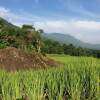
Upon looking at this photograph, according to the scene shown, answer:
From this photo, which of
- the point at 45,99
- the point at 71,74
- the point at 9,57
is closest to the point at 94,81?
the point at 71,74

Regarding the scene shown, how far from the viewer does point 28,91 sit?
6410mm

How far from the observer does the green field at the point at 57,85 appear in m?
6.51

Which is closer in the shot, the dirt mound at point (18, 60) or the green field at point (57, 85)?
the green field at point (57, 85)

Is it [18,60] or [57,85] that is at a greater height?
[57,85]

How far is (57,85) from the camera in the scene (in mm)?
6637

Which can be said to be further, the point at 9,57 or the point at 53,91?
the point at 9,57

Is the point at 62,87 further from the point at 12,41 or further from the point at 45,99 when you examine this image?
the point at 12,41

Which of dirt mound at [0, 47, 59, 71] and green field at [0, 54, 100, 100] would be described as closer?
green field at [0, 54, 100, 100]

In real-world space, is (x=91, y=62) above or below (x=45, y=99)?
above

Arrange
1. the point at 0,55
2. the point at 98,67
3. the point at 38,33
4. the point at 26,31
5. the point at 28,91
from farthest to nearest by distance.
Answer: the point at 26,31 → the point at 38,33 → the point at 0,55 → the point at 98,67 → the point at 28,91

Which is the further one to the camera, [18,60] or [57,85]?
[18,60]

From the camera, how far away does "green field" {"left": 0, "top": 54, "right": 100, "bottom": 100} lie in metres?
6.51

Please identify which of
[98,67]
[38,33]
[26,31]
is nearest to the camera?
[98,67]

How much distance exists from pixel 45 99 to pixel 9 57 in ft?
39.6
